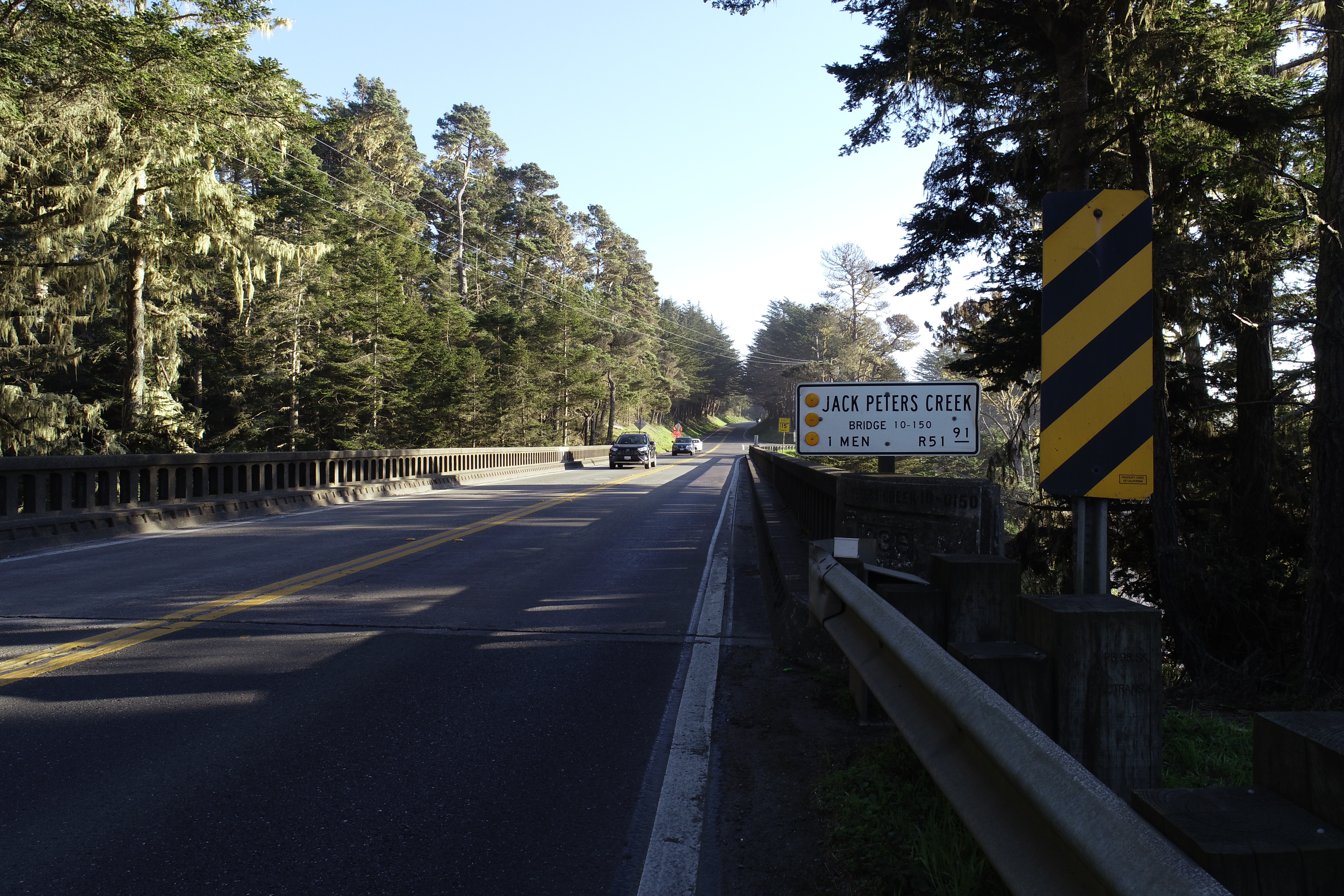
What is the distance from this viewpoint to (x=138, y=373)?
2303 cm

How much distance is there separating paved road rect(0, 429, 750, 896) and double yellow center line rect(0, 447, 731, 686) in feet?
0.11

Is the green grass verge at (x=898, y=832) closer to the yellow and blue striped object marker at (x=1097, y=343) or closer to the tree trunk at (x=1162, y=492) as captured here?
the yellow and blue striped object marker at (x=1097, y=343)

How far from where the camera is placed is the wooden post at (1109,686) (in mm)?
2357

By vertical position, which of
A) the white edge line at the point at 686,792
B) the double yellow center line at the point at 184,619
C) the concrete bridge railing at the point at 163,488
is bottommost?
the white edge line at the point at 686,792

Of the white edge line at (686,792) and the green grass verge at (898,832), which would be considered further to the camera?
the white edge line at (686,792)

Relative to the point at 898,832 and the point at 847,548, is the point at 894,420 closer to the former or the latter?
the point at 847,548

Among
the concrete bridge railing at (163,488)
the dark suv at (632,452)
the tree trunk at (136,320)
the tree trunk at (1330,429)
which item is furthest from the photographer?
the dark suv at (632,452)

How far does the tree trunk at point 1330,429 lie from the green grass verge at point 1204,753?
9.94 feet

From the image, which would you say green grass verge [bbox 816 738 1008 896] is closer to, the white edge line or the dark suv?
the white edge line

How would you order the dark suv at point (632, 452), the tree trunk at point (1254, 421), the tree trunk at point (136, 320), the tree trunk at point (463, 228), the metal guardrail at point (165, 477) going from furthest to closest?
the tree trunk at point (463, 228)
the dark suv at point (632, 452)
the tree trunk at point (136, 320)
the metal guardrail at point (165, 477)
the tree trunk at point (1254, 421)

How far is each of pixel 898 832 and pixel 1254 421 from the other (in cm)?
1054

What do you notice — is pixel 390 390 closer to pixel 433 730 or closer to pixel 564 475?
pixel 564 475

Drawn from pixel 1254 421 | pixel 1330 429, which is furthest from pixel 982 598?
pixel 1254 421

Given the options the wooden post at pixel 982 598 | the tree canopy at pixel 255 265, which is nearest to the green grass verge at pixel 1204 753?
the wooden post at pixel 982 598
